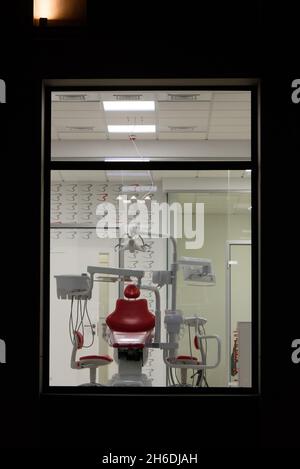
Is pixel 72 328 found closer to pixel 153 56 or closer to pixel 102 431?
pixel 102 431

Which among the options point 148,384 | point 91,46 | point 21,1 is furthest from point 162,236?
point 21,1

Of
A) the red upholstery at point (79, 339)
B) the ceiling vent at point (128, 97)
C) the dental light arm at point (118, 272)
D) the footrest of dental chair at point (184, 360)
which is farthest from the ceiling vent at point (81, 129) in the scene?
the footrest of dental chair at point (184, 360)

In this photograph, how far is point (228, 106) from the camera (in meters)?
5.61

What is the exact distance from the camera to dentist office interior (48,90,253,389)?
543cm

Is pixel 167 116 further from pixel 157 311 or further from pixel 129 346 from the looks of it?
pixel 129 346

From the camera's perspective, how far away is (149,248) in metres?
5.55

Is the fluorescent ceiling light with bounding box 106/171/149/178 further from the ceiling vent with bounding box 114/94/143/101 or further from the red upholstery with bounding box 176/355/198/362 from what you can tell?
the red upholstery with bounding box 176/355/198/362

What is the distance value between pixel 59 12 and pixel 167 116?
1085 millimetres

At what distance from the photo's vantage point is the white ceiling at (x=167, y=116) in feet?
18.2
